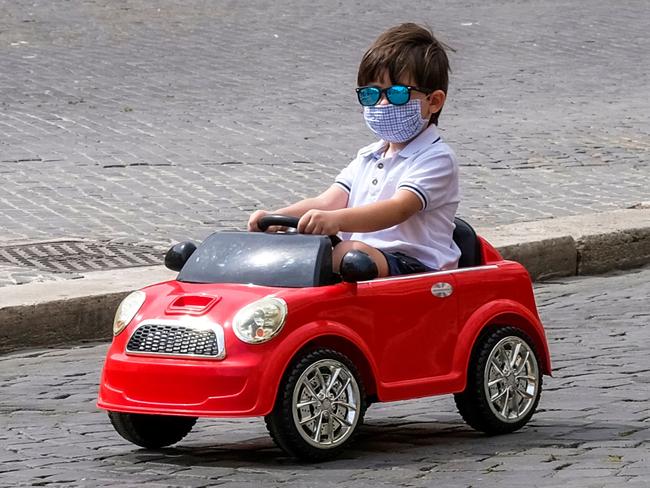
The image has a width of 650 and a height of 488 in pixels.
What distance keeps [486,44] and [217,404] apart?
1350cm

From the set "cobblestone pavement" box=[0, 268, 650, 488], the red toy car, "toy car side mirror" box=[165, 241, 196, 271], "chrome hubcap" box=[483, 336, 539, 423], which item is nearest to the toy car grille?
the red toy car

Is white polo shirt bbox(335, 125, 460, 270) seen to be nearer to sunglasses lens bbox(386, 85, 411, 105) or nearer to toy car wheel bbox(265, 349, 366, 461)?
sunglasses lens bbox(386, 85, 411, 105)

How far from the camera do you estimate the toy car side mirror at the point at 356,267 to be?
4891 mm

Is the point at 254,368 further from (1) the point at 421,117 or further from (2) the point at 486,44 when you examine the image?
(2) the point at 486,44

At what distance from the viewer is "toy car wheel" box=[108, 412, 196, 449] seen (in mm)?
5047

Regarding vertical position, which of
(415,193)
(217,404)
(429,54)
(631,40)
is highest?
(429,54)

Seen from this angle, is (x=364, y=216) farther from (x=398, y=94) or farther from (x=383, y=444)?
(x=383, y=444)

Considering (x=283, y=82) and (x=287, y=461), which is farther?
(x=283, y=82)

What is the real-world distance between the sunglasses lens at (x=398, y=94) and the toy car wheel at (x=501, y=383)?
0.77 m

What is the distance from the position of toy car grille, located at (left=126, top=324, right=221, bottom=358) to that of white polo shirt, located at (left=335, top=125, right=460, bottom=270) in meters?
0.73

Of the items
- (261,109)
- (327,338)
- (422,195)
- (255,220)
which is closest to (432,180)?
(422,195)

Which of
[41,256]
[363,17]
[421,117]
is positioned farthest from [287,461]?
[363,17]

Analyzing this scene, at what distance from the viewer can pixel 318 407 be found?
4816 mm

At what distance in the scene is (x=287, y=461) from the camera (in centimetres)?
491
